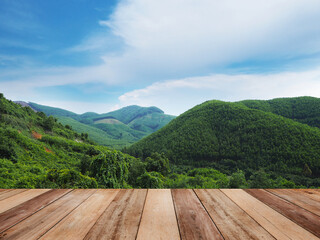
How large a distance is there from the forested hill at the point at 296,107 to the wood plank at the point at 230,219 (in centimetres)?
6643

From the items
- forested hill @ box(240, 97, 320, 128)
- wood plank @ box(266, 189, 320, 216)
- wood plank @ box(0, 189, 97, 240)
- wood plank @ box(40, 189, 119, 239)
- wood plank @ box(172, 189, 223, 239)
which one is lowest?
wood plank @ box(0, 189, 97, 240)

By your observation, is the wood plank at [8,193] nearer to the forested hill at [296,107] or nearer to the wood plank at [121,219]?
the wood plank at [121,219]

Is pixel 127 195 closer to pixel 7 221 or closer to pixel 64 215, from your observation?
pixel 64 215

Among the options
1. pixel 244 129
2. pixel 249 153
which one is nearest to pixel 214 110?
pixel 244 129

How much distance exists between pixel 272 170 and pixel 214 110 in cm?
2809

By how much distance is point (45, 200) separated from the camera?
54.3 inches

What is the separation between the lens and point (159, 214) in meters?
1.15

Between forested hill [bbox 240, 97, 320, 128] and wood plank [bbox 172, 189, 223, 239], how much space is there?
6661cm

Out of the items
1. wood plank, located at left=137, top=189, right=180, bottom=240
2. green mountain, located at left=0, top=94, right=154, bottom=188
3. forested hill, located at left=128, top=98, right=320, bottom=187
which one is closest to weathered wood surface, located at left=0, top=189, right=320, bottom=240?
wood plank, located at left=137, top=189, right=180, bottom=240

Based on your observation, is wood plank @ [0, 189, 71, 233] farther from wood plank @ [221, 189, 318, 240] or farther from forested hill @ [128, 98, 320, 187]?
forested hill @ [128, 98, 320, 187]

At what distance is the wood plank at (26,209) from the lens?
3.49 ft

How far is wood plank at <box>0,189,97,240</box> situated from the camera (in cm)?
92

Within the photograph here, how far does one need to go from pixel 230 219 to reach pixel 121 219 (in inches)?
27.4

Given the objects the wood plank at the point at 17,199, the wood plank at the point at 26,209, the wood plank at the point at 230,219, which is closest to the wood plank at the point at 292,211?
the wood plank at the point at 230,219
